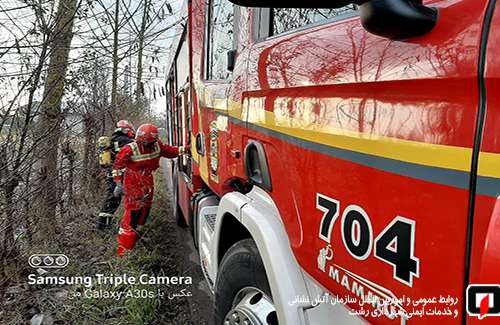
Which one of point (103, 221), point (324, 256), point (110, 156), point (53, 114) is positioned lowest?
point (103, 221)

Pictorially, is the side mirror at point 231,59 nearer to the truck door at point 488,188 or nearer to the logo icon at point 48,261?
the truck door at point 488,188

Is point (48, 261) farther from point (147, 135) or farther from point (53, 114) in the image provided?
point (147, 135)

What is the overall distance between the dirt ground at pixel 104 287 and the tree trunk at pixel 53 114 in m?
0.39

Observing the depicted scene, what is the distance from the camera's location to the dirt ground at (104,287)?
3.32 meters

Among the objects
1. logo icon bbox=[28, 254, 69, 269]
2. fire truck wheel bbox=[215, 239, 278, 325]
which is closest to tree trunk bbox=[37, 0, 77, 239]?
logo icon bbox=[28, 254, 69, 269]

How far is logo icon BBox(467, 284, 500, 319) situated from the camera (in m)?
0.77

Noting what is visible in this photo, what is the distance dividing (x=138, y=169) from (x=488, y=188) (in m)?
4.73

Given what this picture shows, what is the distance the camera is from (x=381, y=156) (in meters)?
1.01

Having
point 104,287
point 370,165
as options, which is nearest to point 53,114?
point 104,287

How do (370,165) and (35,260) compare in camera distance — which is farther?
(35,260)

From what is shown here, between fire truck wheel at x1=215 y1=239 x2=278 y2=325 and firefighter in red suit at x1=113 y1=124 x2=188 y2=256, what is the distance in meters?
2.95

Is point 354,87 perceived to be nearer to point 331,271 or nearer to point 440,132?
point 440,132

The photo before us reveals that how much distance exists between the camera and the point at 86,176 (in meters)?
5.96

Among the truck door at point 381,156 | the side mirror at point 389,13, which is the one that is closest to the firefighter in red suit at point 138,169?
the truck door at point 381,156
